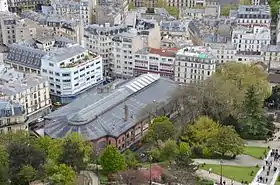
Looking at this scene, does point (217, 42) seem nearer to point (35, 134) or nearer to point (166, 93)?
point (166, 93)

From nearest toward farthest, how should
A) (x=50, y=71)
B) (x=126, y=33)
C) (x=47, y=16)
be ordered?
(x=50, y=71)
(x=126, y=33)
(x=47, y=16)

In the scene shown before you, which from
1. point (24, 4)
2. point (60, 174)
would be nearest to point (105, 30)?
point (24, 4)

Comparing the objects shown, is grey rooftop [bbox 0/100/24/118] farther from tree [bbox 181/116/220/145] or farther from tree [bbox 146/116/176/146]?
tree [bbox 181/116/220/145]

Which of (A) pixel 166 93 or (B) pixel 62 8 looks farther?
(B) pixel 62 8

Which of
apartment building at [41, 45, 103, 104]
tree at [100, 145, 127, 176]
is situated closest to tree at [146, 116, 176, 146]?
tree at [100, 145, 127, 176]

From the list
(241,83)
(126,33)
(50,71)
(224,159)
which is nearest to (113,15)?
(126,33)

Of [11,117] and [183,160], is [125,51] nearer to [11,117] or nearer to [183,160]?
[11,117]
